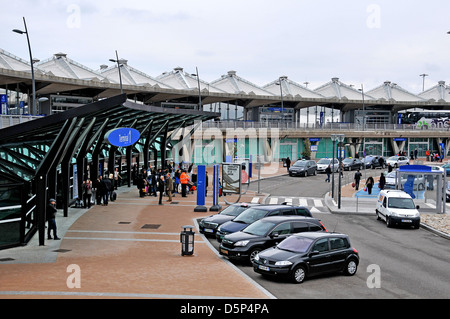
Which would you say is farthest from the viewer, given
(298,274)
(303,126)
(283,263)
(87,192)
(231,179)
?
(303,126)

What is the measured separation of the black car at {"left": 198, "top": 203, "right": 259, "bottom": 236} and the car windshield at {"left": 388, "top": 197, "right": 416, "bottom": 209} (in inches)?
334

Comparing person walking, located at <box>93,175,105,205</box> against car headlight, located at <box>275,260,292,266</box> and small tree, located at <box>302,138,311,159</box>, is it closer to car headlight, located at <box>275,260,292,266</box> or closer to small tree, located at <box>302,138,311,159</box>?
car headlight, located at <box>275,260,292,266</box>

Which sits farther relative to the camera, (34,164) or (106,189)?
(106,189)

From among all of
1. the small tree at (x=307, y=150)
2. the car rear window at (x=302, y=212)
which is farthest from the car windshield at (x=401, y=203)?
the small tree at (x=307, y=150)

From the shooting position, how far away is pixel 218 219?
20672 millimetres

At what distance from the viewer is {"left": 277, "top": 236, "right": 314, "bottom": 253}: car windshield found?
1443 cm

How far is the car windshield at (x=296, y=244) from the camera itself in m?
14.4

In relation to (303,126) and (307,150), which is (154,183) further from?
(303,126)

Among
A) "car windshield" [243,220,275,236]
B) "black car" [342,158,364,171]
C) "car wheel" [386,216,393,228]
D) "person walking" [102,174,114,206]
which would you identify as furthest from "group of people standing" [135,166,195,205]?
"black car" [342,158,364,171]

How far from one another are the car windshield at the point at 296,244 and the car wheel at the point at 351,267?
1.33 meters

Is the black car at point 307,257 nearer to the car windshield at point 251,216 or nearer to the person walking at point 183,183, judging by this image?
the car windshield at point 251,216

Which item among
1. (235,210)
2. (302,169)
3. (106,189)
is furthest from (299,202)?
(302,169)

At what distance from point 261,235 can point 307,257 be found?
2.63 m

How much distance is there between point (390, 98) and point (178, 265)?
8191cm
